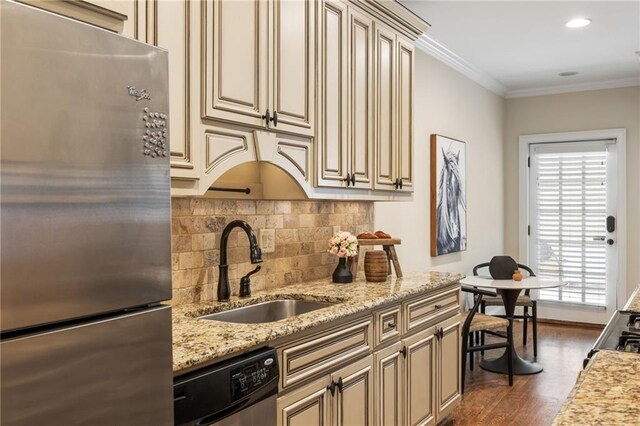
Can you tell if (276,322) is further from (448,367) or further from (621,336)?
(448,367)

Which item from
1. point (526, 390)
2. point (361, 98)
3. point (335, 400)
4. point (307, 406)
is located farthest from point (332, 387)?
point (526, 390)

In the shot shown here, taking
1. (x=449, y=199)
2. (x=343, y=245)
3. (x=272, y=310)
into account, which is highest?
(x=449, y=199)

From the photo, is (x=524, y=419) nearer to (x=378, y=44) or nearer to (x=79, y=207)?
(x=378, y=44)

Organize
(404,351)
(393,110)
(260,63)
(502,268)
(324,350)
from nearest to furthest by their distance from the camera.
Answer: (324,350) < (260,63) < (404,351) < (393,110) < (502,268)

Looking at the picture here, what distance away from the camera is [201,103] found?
2.00m

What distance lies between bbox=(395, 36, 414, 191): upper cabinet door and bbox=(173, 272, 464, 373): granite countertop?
2.08 ft

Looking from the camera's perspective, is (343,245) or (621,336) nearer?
(621,336)

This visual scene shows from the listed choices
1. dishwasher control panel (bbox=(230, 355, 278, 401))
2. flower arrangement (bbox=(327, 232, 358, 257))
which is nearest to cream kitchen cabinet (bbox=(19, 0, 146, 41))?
dishwasher control panel (bbox=(230, 355, 278, 401))

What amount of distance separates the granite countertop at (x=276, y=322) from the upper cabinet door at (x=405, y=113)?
635 mm

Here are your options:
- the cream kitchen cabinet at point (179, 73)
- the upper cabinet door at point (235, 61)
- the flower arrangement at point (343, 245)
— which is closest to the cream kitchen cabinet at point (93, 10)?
the cream kitchen cabinet at point (179, 73)

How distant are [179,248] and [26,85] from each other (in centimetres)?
142

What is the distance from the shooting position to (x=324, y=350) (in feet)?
7.02

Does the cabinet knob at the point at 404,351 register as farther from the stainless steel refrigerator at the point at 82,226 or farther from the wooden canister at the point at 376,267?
the stainless steel refrigerator at the point at 82,226

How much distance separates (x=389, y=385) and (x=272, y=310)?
0.66m
